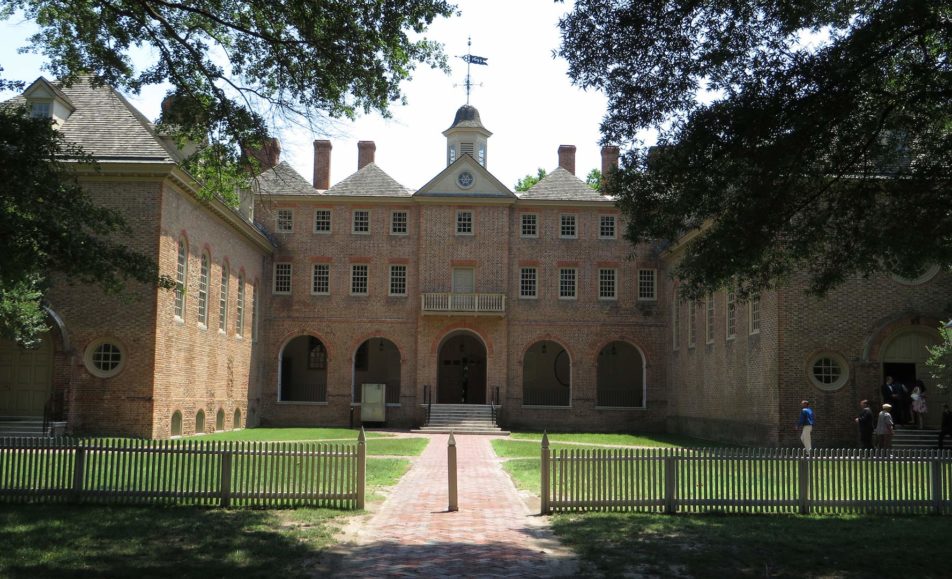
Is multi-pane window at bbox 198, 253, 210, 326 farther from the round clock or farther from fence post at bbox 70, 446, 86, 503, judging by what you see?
fence post at bbox 70, 446, 86, 503

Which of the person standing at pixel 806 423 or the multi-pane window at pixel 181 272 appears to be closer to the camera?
the person standing at pixel 806 423

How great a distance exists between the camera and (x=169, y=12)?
14344mm

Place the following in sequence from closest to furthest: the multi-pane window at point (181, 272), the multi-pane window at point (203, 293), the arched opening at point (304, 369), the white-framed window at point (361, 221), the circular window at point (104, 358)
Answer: the circular window at point (104, 358), the multi-pane window at point (181, 272), the multi-pane window at point (203, 293), the white-framed window at point (361, 221), the arched opening at point (304, 369)

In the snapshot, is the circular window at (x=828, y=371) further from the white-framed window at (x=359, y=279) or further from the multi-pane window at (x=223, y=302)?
the white-framed window at (x=359, y=279)

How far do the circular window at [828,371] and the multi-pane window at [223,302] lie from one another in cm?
1933

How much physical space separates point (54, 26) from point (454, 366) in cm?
3125

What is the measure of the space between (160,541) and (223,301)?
78.0 ft

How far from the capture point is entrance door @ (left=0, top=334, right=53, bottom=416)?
86.5 feet

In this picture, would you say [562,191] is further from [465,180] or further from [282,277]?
[282,277]

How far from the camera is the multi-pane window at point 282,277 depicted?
131ft

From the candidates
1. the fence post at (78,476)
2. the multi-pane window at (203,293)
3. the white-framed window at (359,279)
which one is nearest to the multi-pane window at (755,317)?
the white-framed window at (359,279)

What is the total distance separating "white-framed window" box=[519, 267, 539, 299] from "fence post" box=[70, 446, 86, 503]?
91.4 ft

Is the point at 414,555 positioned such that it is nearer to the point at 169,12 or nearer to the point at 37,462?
the point at 37,462

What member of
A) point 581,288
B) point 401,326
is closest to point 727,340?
point 581,288
